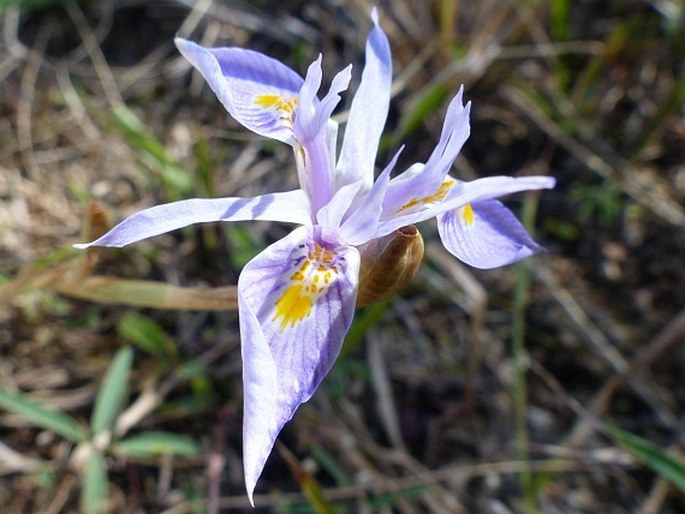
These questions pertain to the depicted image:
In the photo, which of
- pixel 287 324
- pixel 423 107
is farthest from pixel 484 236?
pixel 423 107

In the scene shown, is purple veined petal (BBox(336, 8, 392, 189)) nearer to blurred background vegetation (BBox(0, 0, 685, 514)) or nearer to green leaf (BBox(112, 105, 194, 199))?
blurred background vegetation (BBox(0, 0, 685, 514))

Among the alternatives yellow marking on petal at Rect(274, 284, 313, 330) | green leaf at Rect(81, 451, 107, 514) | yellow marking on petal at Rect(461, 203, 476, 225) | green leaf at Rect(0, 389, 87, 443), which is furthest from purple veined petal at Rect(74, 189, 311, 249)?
green leaf at Rect(81, 451, 107, 514)

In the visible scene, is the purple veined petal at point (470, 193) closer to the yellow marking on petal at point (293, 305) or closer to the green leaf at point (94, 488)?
the yellow marking on petal at point (293, 305)

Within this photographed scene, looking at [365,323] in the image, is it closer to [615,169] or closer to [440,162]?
[440,162]

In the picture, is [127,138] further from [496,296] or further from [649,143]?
[649,143]

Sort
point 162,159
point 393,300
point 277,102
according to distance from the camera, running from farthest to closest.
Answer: point 393,300 < point 162,159 < point 277,102

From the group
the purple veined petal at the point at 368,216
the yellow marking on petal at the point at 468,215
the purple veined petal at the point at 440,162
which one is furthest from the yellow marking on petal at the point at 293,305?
the yellow marking on petal at the point at 468,215

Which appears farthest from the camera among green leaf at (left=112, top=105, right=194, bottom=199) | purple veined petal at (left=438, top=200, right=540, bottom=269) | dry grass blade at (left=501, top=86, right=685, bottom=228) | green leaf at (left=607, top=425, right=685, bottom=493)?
dry grass blade at (left=501, top=86, right=685, bottom=228)
